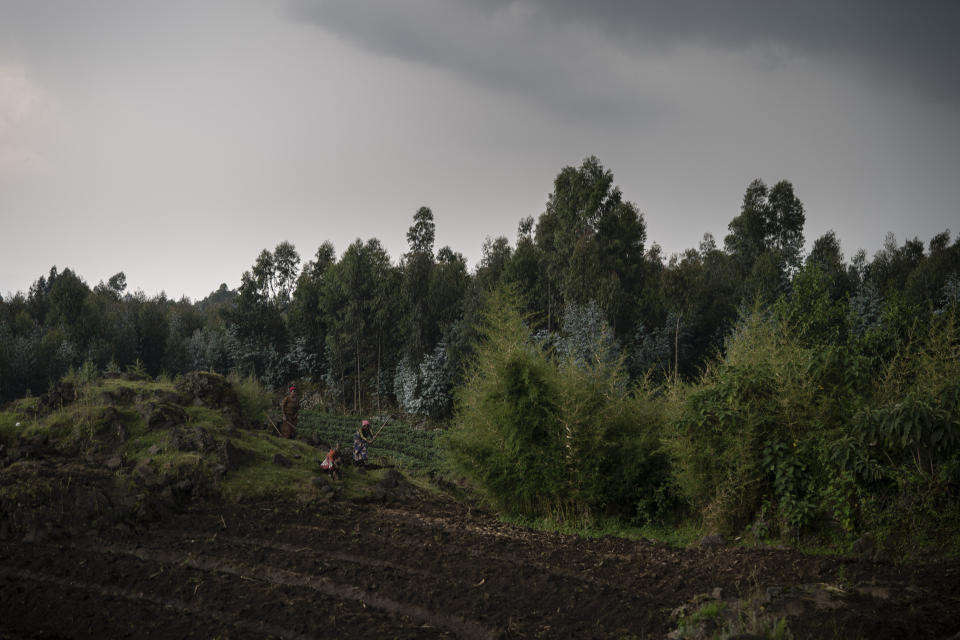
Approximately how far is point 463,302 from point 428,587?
3443cm

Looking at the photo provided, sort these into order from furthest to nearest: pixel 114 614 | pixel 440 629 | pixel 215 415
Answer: pixel 215 415, pixel 114 614, pixel 440 629

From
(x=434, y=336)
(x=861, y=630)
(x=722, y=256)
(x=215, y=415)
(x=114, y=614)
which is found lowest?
(x=114, y=614)

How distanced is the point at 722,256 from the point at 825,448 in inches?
2216

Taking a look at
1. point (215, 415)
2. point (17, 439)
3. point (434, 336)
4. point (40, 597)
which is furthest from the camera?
point (434, 336)

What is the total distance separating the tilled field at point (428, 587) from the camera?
6070mm

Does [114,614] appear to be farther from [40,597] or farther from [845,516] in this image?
[845,516]

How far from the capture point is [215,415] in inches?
650

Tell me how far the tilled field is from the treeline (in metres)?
20.4

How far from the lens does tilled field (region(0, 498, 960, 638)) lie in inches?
239

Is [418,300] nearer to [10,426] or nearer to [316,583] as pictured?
[10,426]

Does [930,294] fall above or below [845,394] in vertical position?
above

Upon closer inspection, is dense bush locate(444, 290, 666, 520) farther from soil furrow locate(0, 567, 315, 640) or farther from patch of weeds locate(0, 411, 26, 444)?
patch of weeds locate(0, 411, 26, 444)

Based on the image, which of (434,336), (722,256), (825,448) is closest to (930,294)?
(722,256)

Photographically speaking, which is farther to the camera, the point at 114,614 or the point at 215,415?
the point at 215,415
